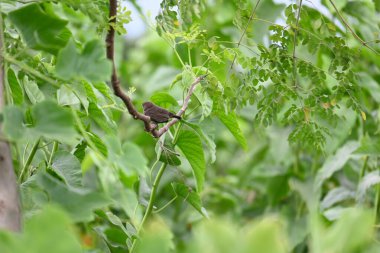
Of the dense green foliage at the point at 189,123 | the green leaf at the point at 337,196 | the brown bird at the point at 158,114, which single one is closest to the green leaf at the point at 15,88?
the dense green foliage at the point at 189,123

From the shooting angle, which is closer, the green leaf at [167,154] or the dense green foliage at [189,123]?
the dense green foliage at [189,123]

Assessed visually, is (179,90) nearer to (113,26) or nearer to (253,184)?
(113,26)

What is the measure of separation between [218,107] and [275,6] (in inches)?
38.1

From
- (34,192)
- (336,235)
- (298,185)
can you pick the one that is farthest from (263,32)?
(336,235)

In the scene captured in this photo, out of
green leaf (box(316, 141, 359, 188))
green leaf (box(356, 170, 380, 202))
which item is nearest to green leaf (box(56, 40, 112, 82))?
green leaf (box(356, 170, 380, 202))

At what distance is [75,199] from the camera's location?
0.52 m

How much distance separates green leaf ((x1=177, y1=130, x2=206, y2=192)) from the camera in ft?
2.97

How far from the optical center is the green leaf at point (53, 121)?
0.50 meters

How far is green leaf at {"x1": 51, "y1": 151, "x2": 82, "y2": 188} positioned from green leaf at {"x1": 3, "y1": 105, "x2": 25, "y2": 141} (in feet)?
0.88

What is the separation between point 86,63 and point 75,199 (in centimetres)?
11

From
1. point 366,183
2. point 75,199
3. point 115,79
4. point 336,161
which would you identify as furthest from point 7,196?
point 336,161

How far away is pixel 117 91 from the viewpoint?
0.62 metres

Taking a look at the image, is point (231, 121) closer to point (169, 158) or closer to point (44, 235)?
point (169, 158)

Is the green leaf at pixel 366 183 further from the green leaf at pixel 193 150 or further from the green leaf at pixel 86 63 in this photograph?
the green leaf at pixel 86 63
